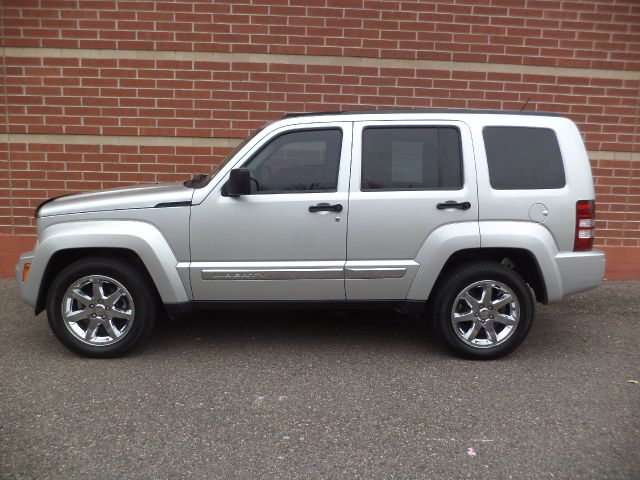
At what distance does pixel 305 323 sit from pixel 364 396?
5.37 ft

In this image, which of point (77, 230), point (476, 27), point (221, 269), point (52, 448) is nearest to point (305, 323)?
point (221, 269)

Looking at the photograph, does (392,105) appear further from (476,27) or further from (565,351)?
(565,351)

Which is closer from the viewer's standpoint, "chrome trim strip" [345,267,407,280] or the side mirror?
the side mirror

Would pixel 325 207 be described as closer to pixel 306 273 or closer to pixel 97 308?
pixel 306 273

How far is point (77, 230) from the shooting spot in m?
4.40

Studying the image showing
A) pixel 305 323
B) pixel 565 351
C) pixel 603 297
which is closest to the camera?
pixel 565 351

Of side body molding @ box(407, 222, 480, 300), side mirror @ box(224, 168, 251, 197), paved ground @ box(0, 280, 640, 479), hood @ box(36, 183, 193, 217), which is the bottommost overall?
paved ground @ box(0, 280, 640, 479)

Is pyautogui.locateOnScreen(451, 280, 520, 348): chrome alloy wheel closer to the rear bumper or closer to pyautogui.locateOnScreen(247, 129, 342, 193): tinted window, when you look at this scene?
the rear bumper

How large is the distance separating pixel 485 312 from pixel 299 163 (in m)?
1.83

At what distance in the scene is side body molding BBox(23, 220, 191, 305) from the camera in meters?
4.37

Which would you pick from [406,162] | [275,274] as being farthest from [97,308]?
[406,162]

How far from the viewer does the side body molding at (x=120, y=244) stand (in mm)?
4367

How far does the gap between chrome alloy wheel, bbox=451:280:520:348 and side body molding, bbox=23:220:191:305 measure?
2110 millimetres

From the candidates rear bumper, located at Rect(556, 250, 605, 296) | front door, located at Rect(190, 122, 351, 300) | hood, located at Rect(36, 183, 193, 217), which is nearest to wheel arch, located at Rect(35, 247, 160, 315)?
hood, located at Rect(36, 183, 193, 217)
